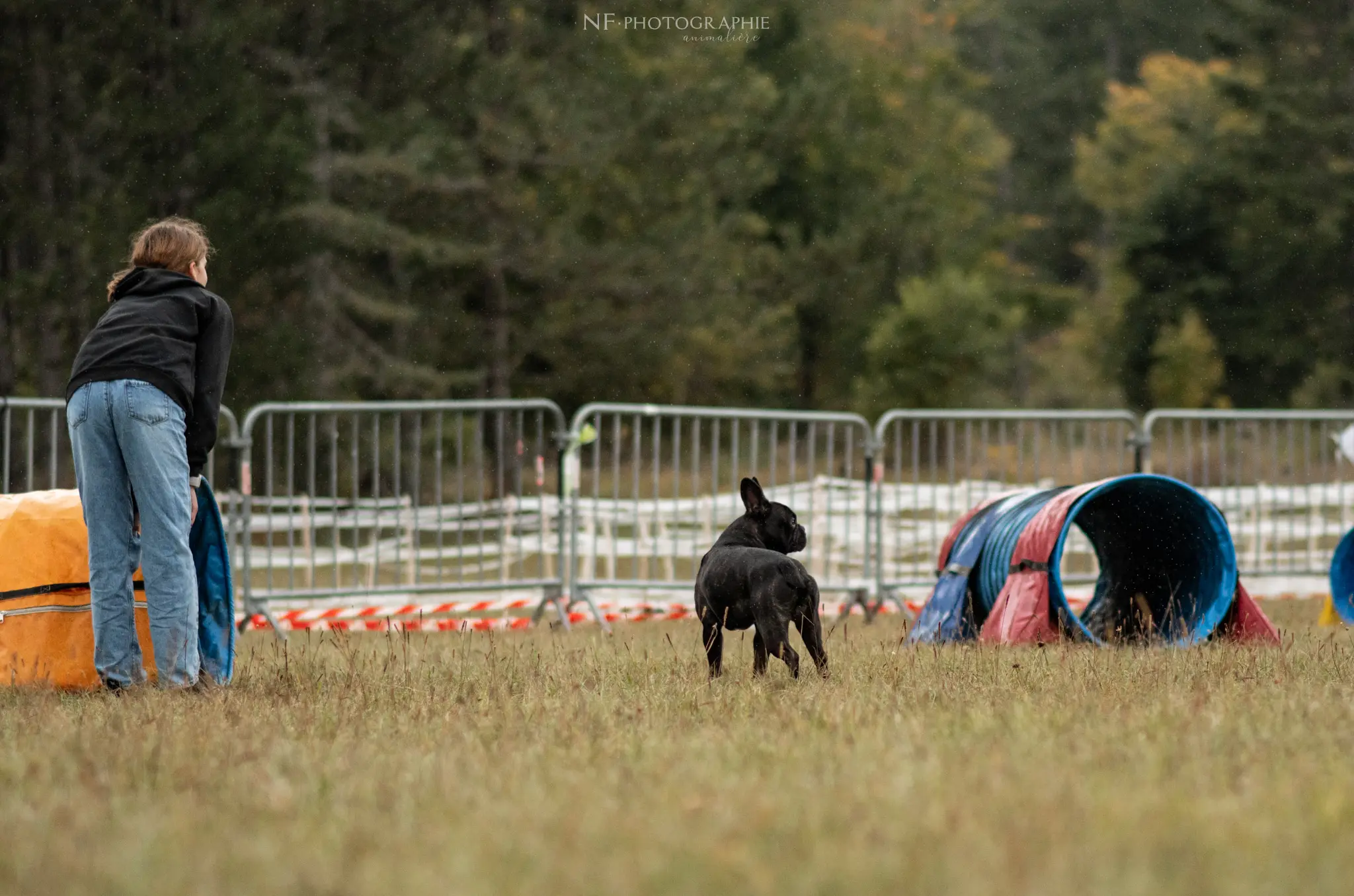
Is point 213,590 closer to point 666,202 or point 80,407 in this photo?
point 80,407

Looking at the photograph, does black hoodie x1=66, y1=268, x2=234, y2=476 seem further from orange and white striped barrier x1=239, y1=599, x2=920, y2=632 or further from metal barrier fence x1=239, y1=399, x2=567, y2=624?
metal barrier fence x1=239, y1=399, x2=567, y2=624

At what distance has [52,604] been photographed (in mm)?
6355

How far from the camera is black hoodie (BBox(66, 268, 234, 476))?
6.06 meters

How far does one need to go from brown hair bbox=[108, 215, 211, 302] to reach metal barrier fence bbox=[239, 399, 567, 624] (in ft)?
13.6

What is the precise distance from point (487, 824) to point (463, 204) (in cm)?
2650

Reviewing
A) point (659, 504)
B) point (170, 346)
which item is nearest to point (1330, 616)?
point (659, 504)

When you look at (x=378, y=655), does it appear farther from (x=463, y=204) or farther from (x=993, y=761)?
(x=463, y=204)

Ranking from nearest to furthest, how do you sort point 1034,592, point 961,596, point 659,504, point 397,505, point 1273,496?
point 1034,592 < point 961,596 < point 397,505 < point 659,504 < point 1273,496

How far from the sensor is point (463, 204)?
29.2 m

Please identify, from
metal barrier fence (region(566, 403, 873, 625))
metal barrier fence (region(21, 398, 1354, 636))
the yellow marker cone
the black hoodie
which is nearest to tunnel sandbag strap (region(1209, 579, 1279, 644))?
the yellow marker cone

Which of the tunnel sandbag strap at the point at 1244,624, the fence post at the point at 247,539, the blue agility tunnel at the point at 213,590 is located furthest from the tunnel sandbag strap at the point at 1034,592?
the fence post at the point at 247,539

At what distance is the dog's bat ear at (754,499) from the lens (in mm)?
6746

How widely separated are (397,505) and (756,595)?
5504mm

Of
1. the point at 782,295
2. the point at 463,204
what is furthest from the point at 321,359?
the point at 782,295
